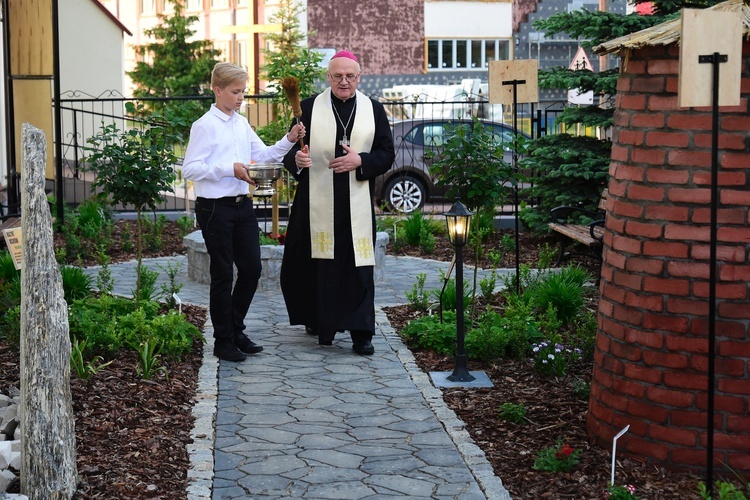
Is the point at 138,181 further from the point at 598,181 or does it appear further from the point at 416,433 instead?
the point at 598,181

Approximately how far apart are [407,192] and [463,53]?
79.2 feet

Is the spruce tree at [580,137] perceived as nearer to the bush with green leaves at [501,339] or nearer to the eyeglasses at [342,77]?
the bush with green leaves at [501,339]

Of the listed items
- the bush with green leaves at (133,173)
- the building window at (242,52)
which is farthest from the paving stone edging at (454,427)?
the building window at (242,52)

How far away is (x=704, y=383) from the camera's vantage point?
17.4ft

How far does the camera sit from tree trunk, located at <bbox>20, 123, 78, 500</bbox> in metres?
4.95

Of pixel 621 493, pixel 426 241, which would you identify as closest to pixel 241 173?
pixel 621 493

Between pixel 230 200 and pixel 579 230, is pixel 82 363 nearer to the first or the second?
pixel 230 200

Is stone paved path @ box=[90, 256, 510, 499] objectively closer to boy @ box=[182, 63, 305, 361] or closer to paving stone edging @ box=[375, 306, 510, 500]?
paving stone edging @ box=[375, 306, 510, 500]

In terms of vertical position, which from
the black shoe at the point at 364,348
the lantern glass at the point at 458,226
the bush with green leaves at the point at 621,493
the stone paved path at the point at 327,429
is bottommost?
the stone paved path at the point at 327,429

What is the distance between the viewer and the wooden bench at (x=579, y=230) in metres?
11.0

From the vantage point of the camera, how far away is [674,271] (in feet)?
17.4

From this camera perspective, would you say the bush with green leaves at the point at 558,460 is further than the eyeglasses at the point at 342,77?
No

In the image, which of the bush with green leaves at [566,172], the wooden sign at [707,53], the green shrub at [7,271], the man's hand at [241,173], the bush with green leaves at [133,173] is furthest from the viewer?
the bush with green leaves at [566,172]

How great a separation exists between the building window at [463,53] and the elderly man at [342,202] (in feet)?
110
